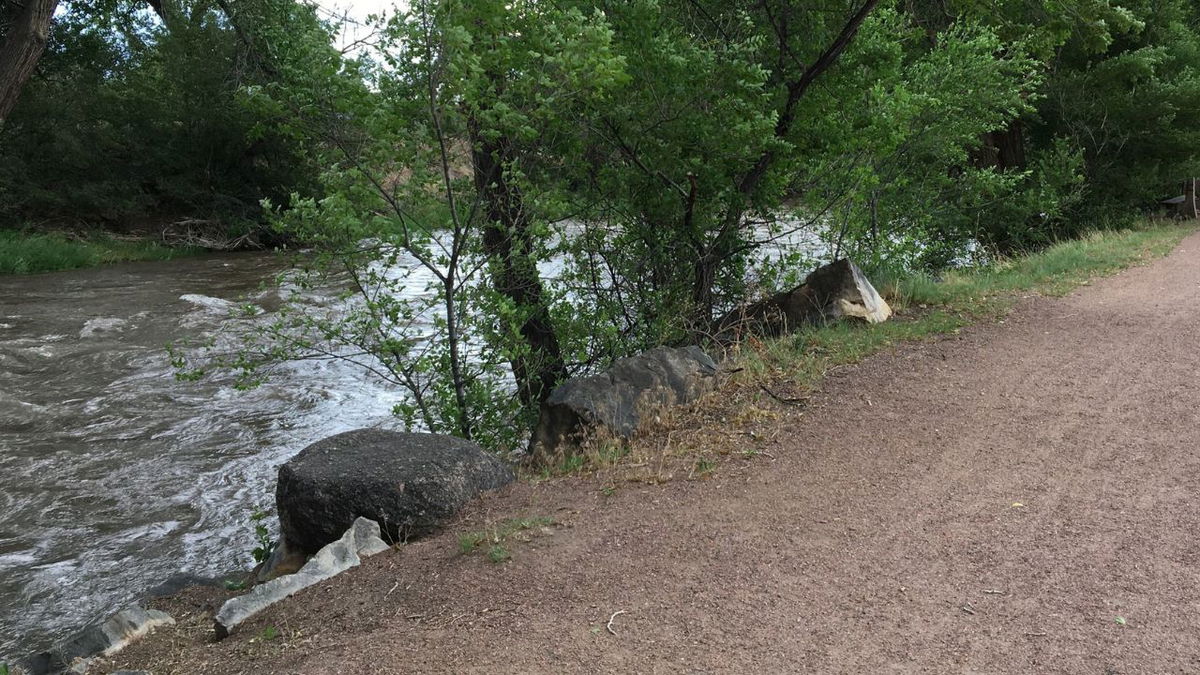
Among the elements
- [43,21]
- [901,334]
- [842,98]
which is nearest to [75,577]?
[43,21]

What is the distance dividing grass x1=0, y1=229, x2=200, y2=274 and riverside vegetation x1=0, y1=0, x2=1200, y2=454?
9651mm

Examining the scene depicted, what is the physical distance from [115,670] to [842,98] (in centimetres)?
777

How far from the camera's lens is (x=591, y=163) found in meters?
9.15

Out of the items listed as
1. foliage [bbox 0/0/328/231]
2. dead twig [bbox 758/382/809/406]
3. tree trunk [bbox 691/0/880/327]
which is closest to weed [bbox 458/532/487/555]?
dead twig [bbox 758/382/809/406]

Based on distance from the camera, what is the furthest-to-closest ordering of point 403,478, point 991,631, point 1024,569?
point 403,478
point 1024,569
point 991,631

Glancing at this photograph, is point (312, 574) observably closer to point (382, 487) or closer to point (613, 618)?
point (382, 487)

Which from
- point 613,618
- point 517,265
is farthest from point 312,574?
point 517,265

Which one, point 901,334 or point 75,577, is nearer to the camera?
point 75,577

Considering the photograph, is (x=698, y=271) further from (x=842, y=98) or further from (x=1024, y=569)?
(x=1024, y=569)

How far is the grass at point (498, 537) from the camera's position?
15.9 ft

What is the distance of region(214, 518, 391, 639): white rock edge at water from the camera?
4.64m

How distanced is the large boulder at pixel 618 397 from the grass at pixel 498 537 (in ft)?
4.90

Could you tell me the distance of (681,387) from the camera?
7375mm

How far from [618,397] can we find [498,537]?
229cm
